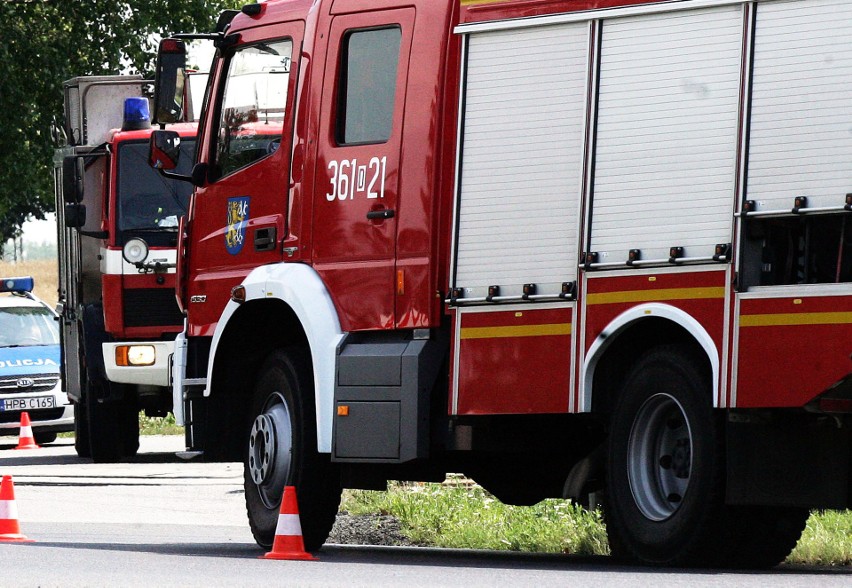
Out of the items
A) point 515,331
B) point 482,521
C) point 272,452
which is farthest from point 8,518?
point 515,331

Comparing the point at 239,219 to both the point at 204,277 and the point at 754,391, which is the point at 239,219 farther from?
the point at 754,391

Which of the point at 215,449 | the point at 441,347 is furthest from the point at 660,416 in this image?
the point at 215,449

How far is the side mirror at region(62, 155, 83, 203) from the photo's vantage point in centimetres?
1775

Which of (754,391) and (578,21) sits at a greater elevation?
(578,21)

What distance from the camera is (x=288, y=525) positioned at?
10.4m

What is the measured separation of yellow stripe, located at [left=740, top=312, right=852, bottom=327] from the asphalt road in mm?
1088

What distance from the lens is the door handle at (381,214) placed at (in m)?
10.5

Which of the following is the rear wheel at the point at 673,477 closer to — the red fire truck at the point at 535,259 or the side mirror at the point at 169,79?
the red fire truck at the point at 535,259

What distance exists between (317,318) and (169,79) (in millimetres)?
1745

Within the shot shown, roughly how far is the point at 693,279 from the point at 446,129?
188 centimetres

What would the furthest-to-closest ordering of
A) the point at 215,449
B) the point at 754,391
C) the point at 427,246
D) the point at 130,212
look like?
the point at 130,212 → the point at 215,449 → the point at 427,246 → the point at 754,391

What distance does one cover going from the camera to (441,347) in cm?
1025

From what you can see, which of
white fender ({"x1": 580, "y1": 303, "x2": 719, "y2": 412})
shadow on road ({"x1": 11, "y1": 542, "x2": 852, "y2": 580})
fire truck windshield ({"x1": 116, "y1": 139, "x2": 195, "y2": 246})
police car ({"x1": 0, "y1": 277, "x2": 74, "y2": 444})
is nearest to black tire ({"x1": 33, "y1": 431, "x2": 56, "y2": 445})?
police car ({"x1": 0, "y1": 277, "x2": 74, "y2": 444})

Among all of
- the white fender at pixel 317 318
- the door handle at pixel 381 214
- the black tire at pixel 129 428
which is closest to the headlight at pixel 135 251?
the black tire at pixel 129 428
